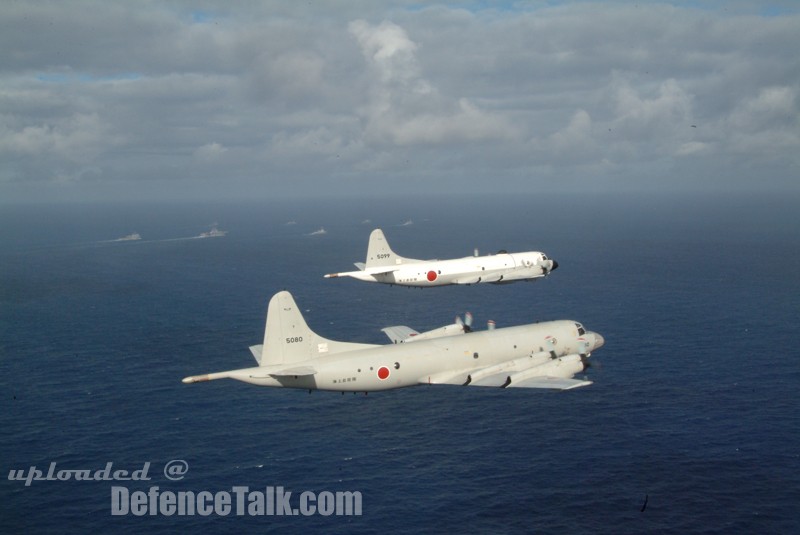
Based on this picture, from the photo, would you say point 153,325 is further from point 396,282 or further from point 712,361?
point 712,361

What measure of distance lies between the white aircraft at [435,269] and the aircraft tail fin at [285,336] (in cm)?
4339

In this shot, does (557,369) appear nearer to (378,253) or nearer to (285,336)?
(285,336)

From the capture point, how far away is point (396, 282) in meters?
107

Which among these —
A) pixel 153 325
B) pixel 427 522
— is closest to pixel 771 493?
pixel 427 522

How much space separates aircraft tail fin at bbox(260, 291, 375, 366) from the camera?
60.7 meters

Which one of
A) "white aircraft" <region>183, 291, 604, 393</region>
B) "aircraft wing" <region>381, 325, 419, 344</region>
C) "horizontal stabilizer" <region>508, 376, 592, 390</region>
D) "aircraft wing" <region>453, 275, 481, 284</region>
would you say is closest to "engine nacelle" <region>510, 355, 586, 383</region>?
"white aircraft" <region>183, 291, 604, 393</region>

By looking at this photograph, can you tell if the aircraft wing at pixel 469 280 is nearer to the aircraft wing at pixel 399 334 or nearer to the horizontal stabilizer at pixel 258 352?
the aircraft wing at pixel 399 334

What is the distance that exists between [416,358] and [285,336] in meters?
13.9

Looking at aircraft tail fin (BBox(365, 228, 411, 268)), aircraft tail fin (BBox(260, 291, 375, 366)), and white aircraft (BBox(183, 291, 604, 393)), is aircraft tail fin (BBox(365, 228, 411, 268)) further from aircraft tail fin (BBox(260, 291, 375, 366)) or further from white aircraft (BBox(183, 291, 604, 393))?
aircraft tail fin (BBox(260, 291, 375, 366))

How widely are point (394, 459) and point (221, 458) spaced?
21.0 meters

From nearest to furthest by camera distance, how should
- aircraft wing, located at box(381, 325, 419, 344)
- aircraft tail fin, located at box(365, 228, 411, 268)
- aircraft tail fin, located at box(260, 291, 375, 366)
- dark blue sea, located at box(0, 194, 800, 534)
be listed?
1. aircraft tail fin, located at box(260, 291, 375, 366)
2. dark blue sea, located at box(0, 194, 800, 534)
3. aircraft wing, located at box(381, 325, 419, 344)
4. aircraft tail fin, located at box(365, 228, 411, 268)

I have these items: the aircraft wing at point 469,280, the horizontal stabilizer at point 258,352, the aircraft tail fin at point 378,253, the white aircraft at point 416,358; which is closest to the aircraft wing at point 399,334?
the white aircraft at point 416,358

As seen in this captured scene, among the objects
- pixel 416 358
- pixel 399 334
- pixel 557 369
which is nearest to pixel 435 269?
pixel 399 334

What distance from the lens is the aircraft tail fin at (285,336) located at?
60.7m
